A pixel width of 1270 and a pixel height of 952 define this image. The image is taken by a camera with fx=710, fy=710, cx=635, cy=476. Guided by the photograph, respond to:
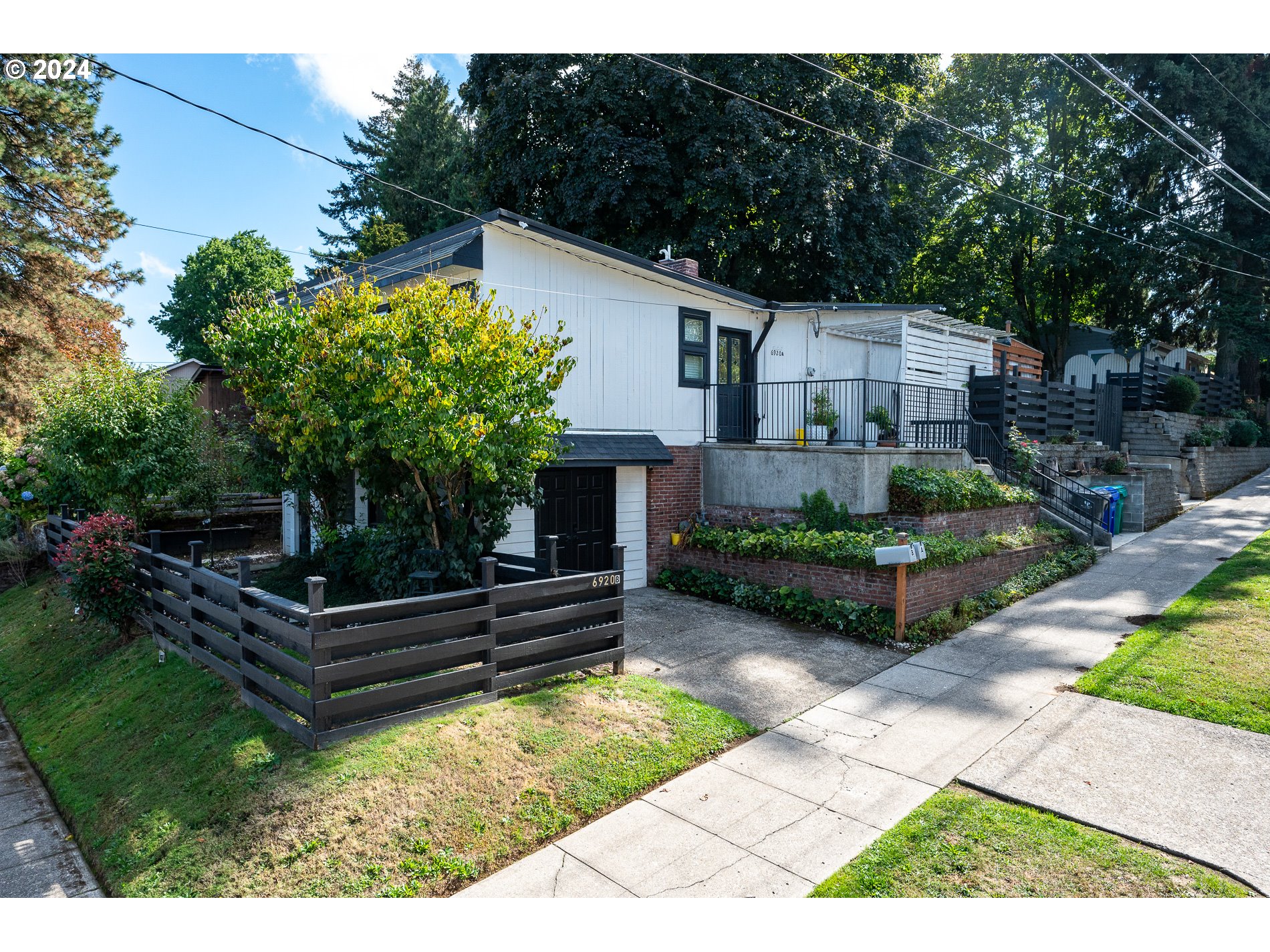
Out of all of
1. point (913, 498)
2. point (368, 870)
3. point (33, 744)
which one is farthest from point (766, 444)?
point (33, 744)

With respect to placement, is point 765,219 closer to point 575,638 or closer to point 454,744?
point 575,638

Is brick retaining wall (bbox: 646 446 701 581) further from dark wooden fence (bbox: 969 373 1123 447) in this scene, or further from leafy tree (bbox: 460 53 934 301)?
leafy tree (bbox: 460 53 934 301)

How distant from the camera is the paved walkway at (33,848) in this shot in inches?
190

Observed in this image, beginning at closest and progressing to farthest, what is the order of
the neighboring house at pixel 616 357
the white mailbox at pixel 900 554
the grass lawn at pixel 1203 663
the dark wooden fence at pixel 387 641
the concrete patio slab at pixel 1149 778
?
the concrete patio slab at pixel 1149 778, the dark wooden fence at pixel 387 641, the grass lawn at pixel 1203 663, the white mailbox at pixel 900 554, the neighboring house at pixel 616 357

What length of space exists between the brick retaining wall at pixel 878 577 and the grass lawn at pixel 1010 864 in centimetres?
436

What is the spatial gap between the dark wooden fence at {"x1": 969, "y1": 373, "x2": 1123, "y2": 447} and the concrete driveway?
7.80m

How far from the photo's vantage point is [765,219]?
21.1 metres

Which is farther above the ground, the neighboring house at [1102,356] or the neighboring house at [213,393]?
the neighboring house at [1102,356]

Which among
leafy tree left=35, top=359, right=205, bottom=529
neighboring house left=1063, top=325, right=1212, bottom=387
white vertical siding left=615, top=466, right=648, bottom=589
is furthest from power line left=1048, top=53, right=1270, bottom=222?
leafy tree left=35, top=359, right=205, bottom=529

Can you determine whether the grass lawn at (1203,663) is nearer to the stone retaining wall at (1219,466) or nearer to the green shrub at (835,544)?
the green shrub at (835,544)

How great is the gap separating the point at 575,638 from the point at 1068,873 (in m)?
4.15

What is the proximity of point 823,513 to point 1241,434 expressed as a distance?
67.5 ft

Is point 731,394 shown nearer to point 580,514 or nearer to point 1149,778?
point 580,514

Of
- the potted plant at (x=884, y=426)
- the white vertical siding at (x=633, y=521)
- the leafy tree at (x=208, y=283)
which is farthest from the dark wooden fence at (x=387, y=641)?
the leafy tree at (x=208, y=283)
